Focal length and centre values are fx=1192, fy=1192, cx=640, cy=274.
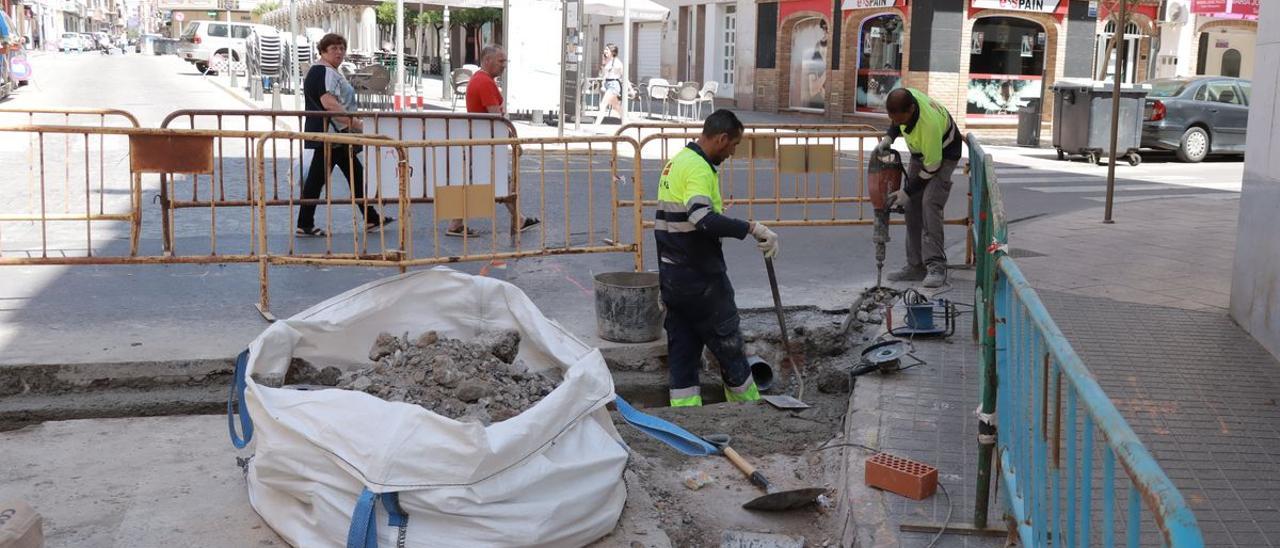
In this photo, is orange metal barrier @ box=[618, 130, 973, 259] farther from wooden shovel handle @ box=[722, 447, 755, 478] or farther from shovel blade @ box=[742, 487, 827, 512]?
shovel blade @ box=[742, 487, 827, 512]

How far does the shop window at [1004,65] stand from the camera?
2544 centimetres

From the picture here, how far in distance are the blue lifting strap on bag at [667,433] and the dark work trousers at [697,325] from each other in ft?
3.33

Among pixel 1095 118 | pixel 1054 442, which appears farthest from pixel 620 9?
pixel 1054 442

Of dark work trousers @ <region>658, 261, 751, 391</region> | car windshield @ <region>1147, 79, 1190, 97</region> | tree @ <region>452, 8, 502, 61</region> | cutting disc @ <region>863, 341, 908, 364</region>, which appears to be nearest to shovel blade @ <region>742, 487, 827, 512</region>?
cutting disc @ <region>863, 341, 908, 364</region>

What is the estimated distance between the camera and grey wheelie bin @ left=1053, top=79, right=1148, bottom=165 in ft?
60.4

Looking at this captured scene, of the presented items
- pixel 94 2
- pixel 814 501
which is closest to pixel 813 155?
pixel 814 501

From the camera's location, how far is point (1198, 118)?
64.1 feet

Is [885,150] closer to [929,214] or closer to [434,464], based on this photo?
[929,214]

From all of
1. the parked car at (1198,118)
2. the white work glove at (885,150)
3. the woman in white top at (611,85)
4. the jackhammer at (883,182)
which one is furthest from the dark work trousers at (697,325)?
the woman in white top at (611,85)

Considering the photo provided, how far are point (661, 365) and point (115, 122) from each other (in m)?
17.2

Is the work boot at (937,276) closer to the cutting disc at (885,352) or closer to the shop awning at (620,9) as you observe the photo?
the cutting disc at (885,352)

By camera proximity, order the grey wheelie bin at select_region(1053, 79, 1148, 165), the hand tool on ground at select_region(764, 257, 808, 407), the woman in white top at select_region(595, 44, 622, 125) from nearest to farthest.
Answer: the hand tool on ground at select_region(764, 257, 808, 407), the grey wheelie bin at select_region(1053, 79, 1148, 165), the woman in white top at select_region(595, 44, 622, 125)

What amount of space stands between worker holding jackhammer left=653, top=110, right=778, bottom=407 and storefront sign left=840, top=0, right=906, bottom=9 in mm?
20069

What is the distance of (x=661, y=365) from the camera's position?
6746 millimetres
